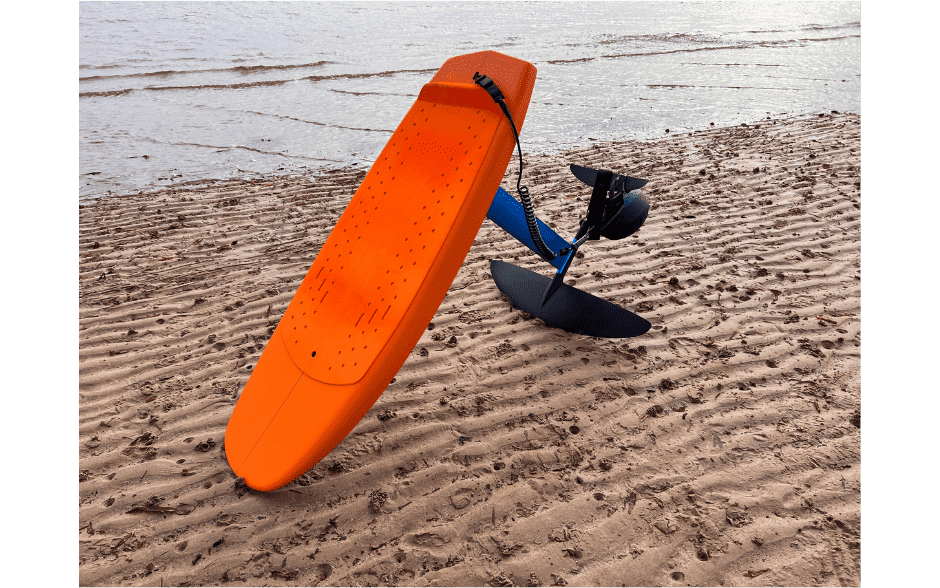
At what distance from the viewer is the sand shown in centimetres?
226

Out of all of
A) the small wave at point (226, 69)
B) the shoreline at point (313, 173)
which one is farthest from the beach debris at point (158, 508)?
the small wave at point (226, 69)

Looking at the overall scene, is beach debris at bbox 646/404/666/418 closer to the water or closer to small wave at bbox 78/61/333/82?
the water

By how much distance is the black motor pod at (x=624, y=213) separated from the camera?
327cm

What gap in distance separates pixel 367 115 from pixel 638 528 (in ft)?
24.5

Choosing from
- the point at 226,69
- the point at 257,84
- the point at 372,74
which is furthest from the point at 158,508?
the point at 226,69

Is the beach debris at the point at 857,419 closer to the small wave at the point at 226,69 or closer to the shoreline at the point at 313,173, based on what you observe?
the shoreline at the point at 313,173

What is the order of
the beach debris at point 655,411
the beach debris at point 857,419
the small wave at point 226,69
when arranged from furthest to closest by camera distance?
1. the small wave at point 226,69
2. the beach debris at point 655,411
3. the beach debris at point 857,419

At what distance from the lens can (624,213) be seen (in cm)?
327

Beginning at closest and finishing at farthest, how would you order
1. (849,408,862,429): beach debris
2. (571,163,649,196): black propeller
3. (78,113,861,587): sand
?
(78,113,861,587): sand, (849,408,862,429): beach debris, (571,163,649,196): black propeller

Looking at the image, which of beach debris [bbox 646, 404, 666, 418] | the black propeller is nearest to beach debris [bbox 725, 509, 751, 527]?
beach debris [bbox 646, 404, 666, 418]

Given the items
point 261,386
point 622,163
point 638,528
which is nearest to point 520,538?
point 638,528

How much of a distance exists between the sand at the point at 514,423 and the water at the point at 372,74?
251cm

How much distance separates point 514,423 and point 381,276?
3.52 feet

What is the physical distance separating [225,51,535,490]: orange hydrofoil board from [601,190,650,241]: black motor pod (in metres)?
0.93
